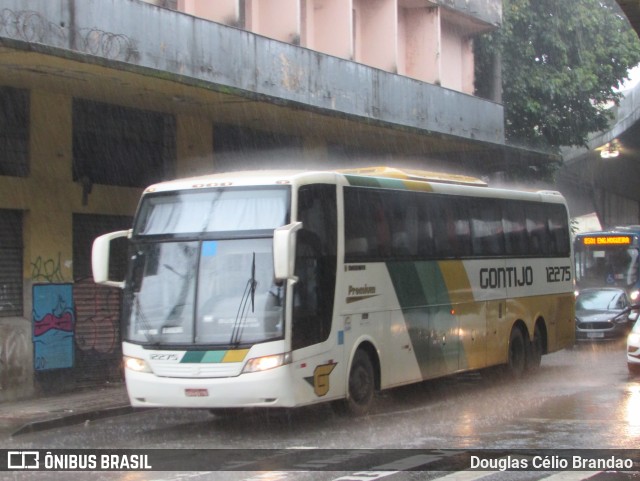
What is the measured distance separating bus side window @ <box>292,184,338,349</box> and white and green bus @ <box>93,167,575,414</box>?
0.07 ft

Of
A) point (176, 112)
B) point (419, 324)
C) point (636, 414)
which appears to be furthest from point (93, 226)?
point (636, 414)

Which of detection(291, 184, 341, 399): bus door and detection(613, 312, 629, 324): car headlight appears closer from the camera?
detection(291, 184, 341, 399): bus door

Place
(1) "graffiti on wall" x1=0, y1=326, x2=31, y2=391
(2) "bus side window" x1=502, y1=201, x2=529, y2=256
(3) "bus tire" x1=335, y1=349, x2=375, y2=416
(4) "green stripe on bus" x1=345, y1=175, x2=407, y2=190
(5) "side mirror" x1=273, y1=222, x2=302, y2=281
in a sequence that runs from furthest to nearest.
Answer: (2) "bus side window" x1=502, y1=201, x2=529, y2=256 < (1) "graffiti on wall" x1=0, y1=326, x2=31, y2=391 < (4) "green stripe on bus" x1=345, y1=175, x2=407, y2=190 < (3) "bus tire" x1=335, y1=349, x2=375, y2=416 < (5) "side mirror" x1=273, y1=222, x2=302, y2=281

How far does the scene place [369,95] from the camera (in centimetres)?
2250

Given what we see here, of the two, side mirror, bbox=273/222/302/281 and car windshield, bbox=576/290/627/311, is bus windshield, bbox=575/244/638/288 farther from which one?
side mirror, bbox=273/222/302/281

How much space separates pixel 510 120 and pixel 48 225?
20901mm

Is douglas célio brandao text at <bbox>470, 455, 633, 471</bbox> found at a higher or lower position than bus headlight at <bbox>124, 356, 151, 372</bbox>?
lower

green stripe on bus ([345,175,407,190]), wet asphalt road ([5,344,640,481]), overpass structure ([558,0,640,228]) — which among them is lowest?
wet asphalt road ([5,344,640,481])

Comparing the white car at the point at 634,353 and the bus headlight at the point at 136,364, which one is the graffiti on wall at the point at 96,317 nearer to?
the bus headlight at the point at 136,364

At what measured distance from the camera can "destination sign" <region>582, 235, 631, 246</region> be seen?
3341 centimetres

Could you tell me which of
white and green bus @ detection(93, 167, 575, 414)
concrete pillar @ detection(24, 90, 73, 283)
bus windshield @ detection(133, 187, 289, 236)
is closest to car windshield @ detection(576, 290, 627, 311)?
white and green bus @ detection(93, 167, 575, 414)

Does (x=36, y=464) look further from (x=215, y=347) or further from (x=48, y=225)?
(x=48, y=225)

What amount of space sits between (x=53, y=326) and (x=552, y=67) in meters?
22.2

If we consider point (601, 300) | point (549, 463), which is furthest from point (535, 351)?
point (549, 463)
